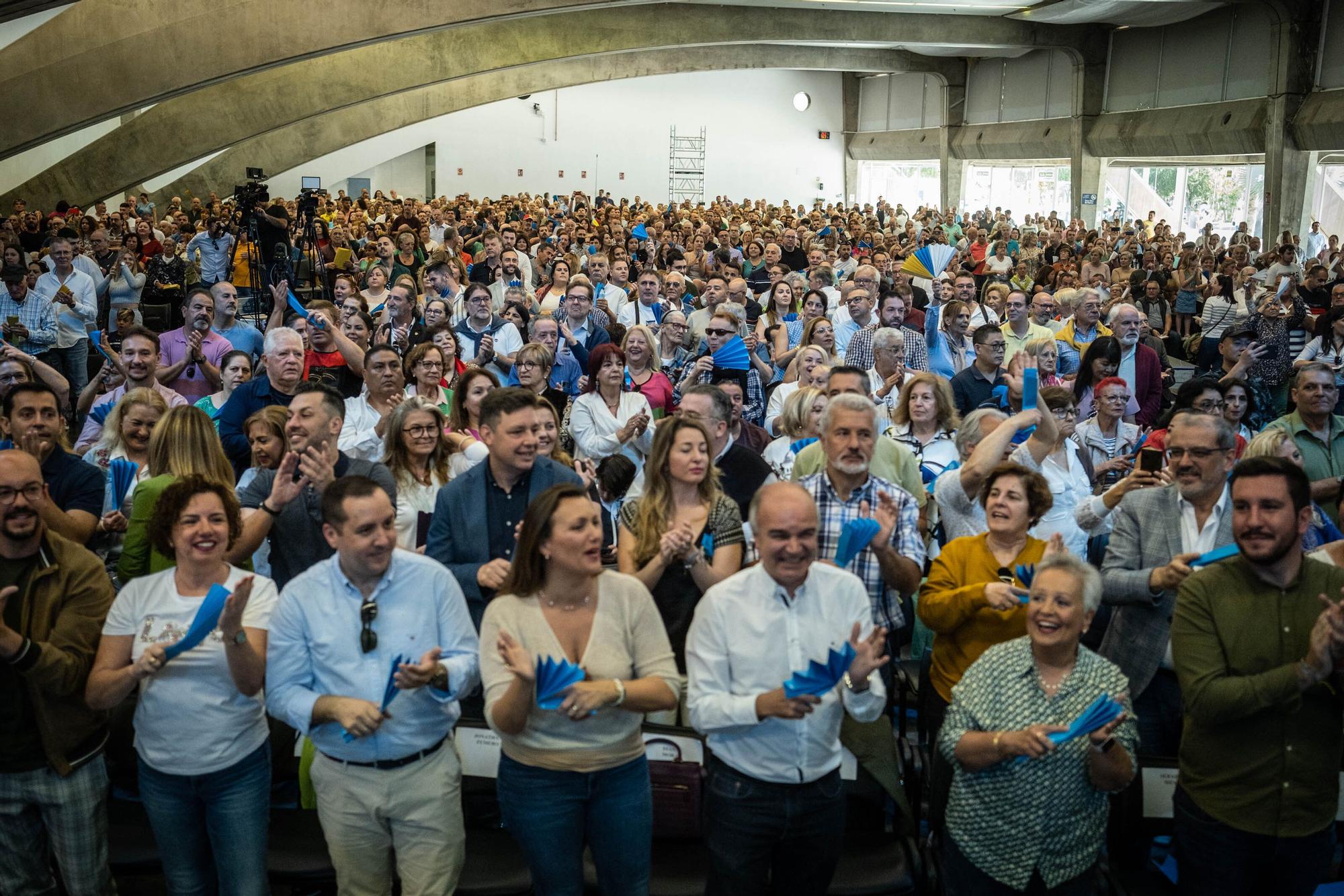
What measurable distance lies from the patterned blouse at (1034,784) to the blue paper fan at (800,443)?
183 cm

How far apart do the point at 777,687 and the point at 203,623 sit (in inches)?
57.5

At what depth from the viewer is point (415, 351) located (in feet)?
18.9

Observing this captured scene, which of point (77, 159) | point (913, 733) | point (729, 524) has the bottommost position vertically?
point (913, 733)

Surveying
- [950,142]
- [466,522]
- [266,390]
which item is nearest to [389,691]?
[466,522]

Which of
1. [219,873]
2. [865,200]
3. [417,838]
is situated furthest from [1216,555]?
[865,200]

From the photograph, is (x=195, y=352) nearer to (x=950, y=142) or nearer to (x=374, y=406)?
(x=374, y=406)

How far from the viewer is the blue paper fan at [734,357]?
6.55 metres

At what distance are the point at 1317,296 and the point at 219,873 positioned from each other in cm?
1216

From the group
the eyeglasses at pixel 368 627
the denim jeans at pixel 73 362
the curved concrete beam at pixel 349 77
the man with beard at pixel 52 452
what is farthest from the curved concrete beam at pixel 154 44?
the eyeglasses at pixel 368 627

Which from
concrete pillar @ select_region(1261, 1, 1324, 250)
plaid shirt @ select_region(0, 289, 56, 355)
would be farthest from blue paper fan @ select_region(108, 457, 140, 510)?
concrete pillar @ select_region(1261, 1, 1324, 250)

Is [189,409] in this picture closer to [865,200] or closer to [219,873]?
[219,873]

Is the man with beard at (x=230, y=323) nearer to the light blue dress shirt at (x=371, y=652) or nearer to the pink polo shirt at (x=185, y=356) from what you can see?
the pink polo shirt at (x=185, y=356)

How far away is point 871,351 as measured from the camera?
7.60 metres

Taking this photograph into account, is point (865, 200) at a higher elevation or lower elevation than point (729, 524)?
higher
